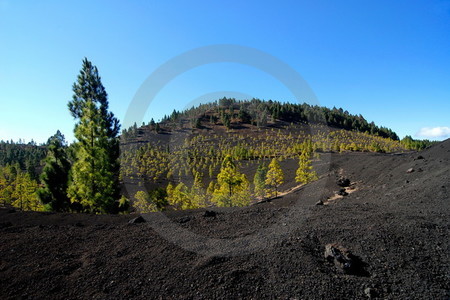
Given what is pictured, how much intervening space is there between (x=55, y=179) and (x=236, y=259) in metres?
23.2

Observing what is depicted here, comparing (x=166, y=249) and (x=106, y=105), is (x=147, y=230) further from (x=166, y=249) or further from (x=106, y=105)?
(x=106, y=105)

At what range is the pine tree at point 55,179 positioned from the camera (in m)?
21.3

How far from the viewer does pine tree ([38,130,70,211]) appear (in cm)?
2130

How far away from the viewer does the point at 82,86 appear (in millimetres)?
24141

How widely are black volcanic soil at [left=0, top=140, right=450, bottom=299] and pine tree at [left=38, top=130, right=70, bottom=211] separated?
1309 centimetres

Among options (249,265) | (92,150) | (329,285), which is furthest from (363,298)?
(92,150)

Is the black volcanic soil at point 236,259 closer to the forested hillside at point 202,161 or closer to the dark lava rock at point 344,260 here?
the dark lava rock at point 344,260

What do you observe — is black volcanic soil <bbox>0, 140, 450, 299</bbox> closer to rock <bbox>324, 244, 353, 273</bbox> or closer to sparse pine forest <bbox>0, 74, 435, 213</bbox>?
rock <bbox>324, 244, 353, 273</bbox>

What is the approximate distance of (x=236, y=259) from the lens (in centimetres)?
636

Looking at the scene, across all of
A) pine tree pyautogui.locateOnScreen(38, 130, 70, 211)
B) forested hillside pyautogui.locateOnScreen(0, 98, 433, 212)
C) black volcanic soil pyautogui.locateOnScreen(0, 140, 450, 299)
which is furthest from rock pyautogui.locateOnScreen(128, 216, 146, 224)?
pine tree pyautogui.locateOnScreen(38, 130, 70, 211)

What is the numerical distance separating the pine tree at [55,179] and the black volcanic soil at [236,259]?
42.9 ft

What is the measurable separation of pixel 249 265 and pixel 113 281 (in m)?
3.78

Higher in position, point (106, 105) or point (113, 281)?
point (106, 105)

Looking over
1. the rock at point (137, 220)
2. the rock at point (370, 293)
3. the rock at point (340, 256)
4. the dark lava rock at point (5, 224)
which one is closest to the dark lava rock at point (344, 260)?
the rock at point (340, 256)
